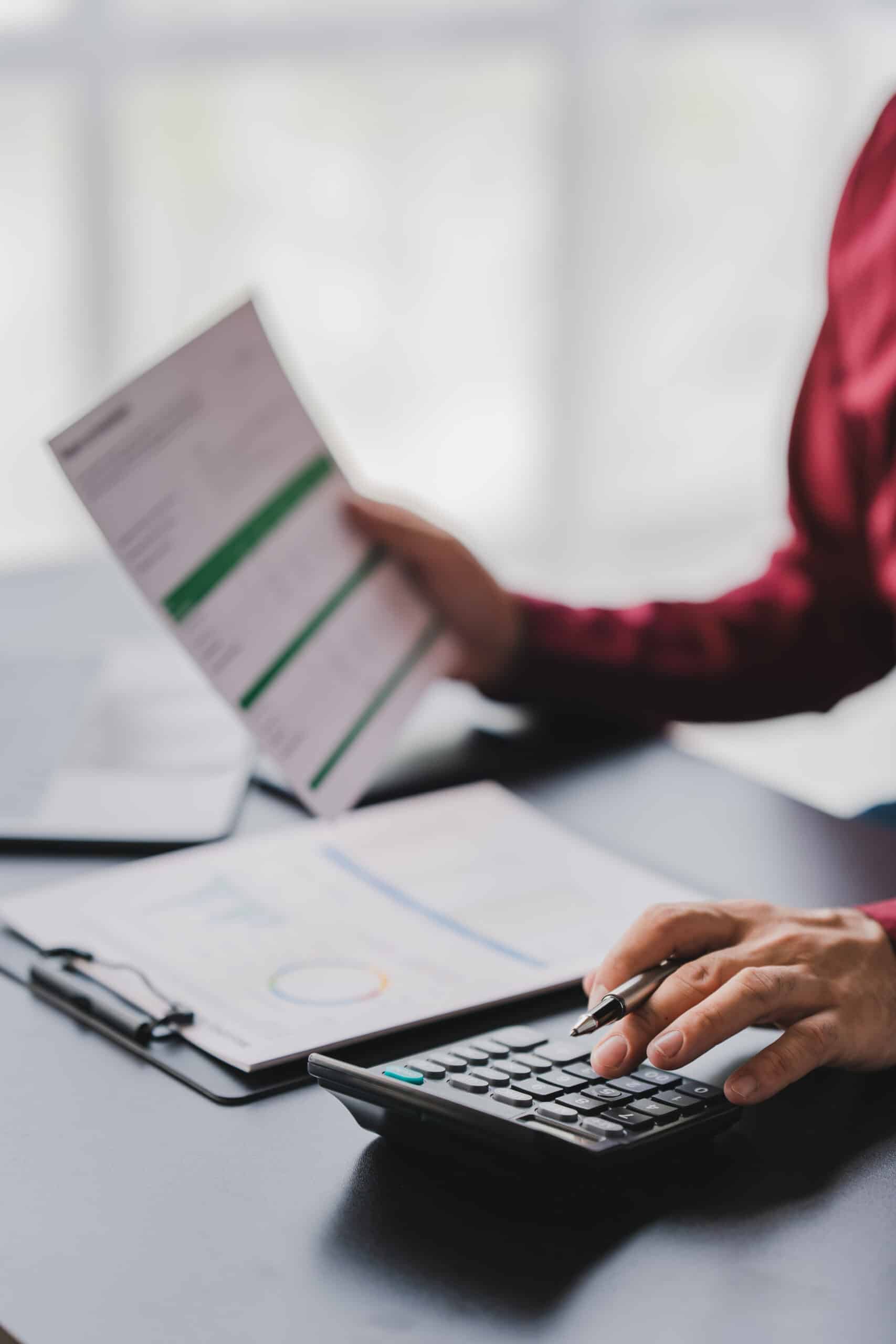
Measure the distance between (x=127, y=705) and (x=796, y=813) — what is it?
17.8 inches

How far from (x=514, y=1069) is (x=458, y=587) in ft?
1.73

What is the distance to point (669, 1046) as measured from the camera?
2.13ft

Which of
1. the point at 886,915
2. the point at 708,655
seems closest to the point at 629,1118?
the point at 886,915

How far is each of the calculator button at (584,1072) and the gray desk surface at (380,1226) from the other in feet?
0.14

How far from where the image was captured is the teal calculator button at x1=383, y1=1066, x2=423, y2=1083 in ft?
2.05

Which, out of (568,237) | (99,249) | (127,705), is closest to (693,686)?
(127,705)

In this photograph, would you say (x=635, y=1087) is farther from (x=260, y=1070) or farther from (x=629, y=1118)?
(x=260, y=1070)

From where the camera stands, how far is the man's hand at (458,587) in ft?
3.52

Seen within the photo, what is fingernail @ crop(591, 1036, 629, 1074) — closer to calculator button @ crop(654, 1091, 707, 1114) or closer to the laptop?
calculator button @ crop(654, 1091, 707, 1114)

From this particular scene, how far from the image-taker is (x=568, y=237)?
343cm

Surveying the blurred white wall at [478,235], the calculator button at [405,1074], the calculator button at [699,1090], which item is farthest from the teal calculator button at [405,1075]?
the blurred white wall at [478,235]

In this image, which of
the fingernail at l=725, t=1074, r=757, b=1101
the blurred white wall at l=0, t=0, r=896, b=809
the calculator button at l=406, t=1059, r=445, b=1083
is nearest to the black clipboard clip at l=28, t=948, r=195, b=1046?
the calculator button at l=406, t=1059, r=445, b=1083

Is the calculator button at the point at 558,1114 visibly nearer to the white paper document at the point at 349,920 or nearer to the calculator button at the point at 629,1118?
the calculator button at the point at 629,1118

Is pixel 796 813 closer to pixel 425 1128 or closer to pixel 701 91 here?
pixel 425 1128
